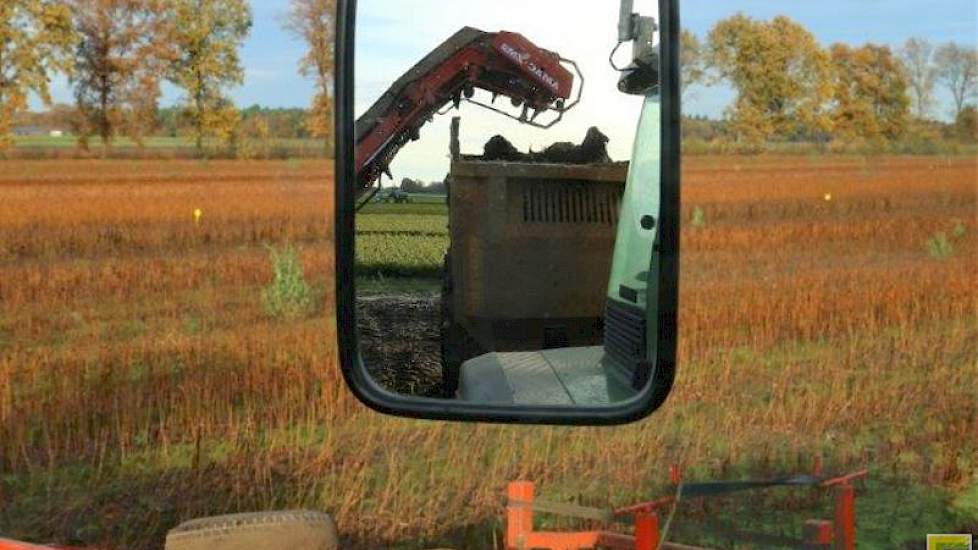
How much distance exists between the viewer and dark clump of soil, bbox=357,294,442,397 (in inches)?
57.9

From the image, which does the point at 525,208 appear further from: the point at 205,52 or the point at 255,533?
the point at 205,52

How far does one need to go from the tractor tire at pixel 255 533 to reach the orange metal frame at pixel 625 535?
439 millimetres

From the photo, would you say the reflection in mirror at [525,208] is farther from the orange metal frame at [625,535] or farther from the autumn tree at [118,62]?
the autumn tree at [118,62]

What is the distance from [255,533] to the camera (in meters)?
1.98

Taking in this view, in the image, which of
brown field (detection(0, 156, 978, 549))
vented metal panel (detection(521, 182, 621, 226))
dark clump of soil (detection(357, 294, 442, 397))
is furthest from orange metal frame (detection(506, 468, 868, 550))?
vented metal panel (detection(521, 182, 621, 226))

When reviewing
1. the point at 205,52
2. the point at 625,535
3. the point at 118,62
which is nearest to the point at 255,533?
the point at 625,535

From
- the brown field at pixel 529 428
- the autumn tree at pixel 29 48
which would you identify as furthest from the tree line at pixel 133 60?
the brown field at pixel 529 428

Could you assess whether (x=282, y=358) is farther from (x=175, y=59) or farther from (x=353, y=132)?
(x=353, y=132)

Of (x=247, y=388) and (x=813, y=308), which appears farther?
(x=813, y=308)

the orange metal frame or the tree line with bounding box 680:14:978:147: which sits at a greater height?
the tree line with bounding box 680:14:978:147

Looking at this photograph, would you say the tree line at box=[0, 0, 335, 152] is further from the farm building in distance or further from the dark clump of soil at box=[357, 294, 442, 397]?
the dark clump of soil at box=[357, 294, 442, 397]

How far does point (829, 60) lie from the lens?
11.8 feet

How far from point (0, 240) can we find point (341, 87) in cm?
696

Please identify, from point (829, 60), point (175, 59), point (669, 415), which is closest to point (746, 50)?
point (829, 60)
